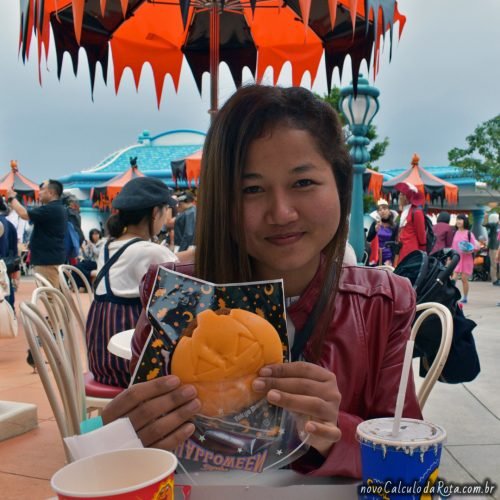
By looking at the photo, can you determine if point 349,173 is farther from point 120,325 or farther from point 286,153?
point 120,325

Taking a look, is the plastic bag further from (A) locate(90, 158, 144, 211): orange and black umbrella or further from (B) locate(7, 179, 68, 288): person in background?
(A) locate(90, 158, 144, 211): orange and black umbrella

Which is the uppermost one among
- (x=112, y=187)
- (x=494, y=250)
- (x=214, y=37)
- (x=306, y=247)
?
(x=214, y=37)

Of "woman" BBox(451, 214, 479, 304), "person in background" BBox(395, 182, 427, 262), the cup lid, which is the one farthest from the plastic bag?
"woman" BBox(451, 214, 479, 304)

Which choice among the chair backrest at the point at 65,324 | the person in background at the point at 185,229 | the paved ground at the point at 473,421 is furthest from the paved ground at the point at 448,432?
the person in background at the point at 185,229

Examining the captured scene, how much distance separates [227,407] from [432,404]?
3.70m

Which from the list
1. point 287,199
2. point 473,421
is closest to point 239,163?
point 287,199

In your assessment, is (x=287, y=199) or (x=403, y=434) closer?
(x=403, y=434)

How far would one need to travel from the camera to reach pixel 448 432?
3461 mm

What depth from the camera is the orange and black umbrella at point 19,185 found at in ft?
46.9

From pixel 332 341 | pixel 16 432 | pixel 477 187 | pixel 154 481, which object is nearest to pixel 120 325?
pixel 16 432

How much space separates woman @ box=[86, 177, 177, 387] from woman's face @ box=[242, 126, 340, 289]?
1527 millimetres

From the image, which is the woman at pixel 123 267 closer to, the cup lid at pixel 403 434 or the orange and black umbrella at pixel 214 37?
the orange and black umbrella at pixel 214 37

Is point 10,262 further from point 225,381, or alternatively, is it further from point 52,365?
point 225,381

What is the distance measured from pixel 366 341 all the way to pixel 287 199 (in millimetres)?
403
